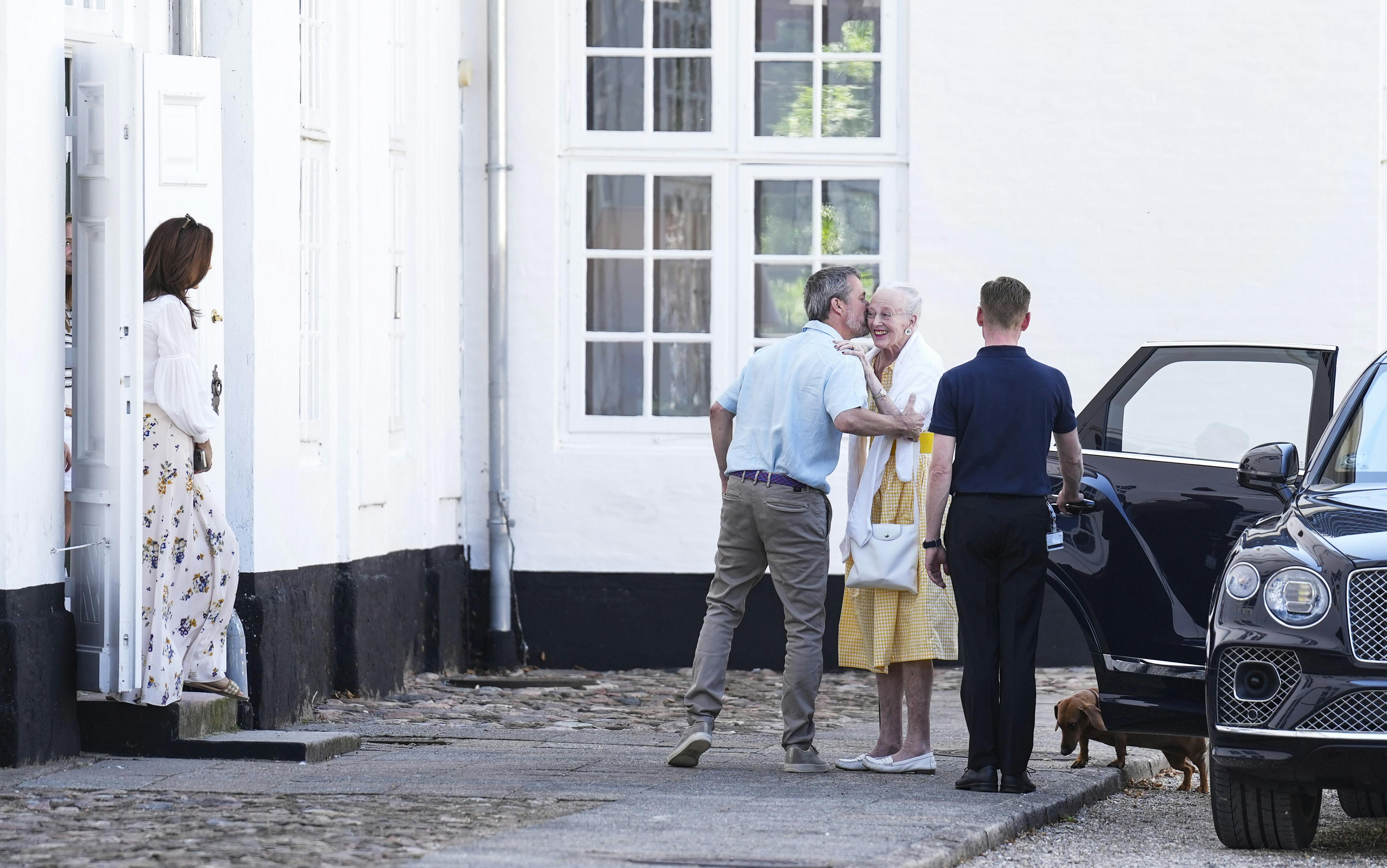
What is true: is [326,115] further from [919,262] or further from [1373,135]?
[1373,135]

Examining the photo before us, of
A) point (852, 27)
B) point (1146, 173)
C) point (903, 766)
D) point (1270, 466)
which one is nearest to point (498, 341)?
point (852, 27)

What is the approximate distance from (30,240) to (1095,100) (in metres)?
7.14

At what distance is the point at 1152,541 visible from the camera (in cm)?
748

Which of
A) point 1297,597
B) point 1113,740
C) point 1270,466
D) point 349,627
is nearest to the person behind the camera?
point 1297,597

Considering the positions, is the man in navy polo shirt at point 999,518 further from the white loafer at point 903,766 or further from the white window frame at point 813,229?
the white window frame at point 813,229

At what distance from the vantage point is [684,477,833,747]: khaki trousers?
752 cm

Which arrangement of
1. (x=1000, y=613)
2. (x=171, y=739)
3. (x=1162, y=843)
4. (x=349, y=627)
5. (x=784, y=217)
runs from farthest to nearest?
(x=784, y=217) → (x=349, y=627) → (x=171, y=739) → (x=1000, y=613) → (x=1162, y=843)

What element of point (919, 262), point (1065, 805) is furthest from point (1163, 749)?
point (919, 262)

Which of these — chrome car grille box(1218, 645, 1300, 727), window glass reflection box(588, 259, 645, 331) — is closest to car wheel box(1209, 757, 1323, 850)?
chrome car grille box(1218, 645, 1300, 727)

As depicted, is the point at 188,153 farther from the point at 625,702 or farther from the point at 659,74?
the point at 659,74

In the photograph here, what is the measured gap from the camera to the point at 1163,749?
8109mm

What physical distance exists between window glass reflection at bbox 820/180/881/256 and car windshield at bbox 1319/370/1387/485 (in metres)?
5.58

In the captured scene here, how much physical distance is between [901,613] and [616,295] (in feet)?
17.6

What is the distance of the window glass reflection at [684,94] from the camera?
1241 cm
